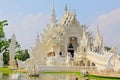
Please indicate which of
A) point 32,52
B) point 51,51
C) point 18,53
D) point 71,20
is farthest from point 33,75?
point 18,53

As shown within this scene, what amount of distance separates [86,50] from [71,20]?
23.3 feet

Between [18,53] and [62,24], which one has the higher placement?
[62,24]

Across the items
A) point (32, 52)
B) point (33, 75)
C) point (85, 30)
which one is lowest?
point (33, 75)

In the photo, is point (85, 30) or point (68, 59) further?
point (85, 30)

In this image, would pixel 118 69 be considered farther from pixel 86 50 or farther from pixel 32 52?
pixel 86 50

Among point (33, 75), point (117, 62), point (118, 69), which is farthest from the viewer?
point (117, 62)

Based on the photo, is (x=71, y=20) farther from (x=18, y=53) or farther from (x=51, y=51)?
(x=18, y=53)

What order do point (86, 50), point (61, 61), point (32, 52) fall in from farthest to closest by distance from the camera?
point (86, 50), point (61, 61), point (32, 52)

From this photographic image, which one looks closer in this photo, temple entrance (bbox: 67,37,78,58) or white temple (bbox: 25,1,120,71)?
white temple (bbox: 25,1,120,71)

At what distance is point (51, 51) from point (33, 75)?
20.5m

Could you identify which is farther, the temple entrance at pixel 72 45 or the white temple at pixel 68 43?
→ the temple entrance at pixel 72 45

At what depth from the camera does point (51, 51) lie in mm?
40812

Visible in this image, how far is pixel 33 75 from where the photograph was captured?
2031cm

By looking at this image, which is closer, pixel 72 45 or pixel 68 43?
→ pixel 68 43
